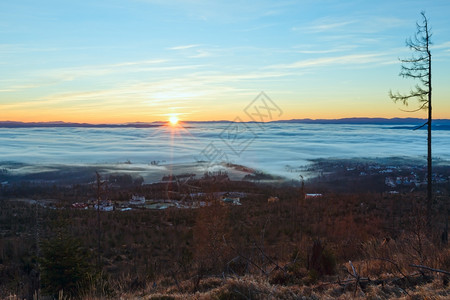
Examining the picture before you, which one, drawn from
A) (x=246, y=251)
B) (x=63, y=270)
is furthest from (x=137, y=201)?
(x=63, y=270)

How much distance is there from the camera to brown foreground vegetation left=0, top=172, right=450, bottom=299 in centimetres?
329

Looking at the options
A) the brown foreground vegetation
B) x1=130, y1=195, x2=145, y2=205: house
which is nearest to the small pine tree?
the brown foreground vegetation

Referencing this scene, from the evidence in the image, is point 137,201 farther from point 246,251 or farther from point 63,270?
point 63,270

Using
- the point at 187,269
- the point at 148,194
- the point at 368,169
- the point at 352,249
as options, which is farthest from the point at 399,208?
the point at 368,169

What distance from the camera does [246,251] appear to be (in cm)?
760

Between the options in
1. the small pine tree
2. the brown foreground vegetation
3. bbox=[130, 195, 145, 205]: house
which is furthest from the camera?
bbox=[130, 195, 145, 205]: house

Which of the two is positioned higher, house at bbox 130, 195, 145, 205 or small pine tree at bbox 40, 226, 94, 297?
small pine tree at bbox 40, 226, 94, 297

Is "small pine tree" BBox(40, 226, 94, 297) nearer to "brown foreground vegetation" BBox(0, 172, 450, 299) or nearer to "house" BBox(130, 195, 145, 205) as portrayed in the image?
"brown foreground vegetation" BBox(0, 172, 450, 299)

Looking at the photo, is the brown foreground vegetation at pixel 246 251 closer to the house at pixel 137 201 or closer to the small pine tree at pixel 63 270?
the small pine tree at pixel 63 270

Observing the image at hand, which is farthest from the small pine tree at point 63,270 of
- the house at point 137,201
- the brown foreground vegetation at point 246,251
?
the house at point 137,201

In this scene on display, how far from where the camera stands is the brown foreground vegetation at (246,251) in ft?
10.8

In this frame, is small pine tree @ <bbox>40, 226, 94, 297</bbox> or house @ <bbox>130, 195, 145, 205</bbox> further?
house @ <bbox>130, 195, 145, 205</bbox>

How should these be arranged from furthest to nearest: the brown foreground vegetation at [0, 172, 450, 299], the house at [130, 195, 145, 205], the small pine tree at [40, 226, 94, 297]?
the house at [130, 195, 145, 205] < the small pine tree at [40, 226, 94, 297] < the brown foreground vegetation at [0, 172, 450, 299]

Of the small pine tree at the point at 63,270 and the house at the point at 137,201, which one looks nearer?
the small pine tree at the point at 63,270
